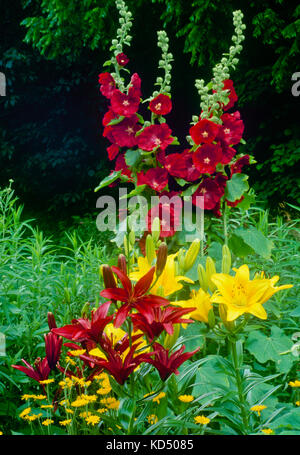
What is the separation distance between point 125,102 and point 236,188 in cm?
63

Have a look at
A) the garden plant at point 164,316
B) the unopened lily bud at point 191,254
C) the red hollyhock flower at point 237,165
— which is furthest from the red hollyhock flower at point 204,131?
the unopened lily bud at point 191,254

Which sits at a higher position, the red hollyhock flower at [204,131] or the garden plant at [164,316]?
the red hollyhock flower at [204,131]

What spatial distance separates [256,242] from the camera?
2336 mm

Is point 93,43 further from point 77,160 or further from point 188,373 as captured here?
point 188,373

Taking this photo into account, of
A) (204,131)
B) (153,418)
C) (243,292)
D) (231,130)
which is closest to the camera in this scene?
(243,292)

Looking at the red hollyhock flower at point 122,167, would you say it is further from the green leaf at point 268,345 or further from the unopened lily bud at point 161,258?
the unopened lily bud at point 161,258

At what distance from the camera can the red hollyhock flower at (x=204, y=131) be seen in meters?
2.11

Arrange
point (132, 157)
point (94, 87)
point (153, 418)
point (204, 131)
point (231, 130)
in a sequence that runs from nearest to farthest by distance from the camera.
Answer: point (153, 418)
point (204, 131)
point (231, 130)
point (132, 157)
point (94, 87)

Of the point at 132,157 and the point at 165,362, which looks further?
the point at 132,157

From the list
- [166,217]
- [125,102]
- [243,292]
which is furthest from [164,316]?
[125,102]

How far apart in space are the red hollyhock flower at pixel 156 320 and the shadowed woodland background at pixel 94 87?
13.8 feet

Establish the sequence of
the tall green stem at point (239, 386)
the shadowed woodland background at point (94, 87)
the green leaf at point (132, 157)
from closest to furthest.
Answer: the tall green stem at point (239, 386)
the green leaf at point (132, 157)
the shadowed woodland background at point (94, 87)

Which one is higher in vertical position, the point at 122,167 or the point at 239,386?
the point at 122,167

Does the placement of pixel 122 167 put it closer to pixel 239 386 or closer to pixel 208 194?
pixel 208 194
